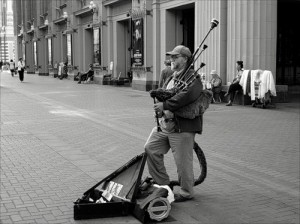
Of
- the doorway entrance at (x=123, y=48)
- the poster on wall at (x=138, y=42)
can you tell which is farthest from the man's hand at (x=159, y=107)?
the doorway entrance at (x=123, y=48)

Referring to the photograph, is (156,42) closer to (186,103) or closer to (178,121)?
(178,121)

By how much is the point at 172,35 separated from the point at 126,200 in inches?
706

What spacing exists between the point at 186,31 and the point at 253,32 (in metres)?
6.95

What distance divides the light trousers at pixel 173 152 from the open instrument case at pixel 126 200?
167 mm

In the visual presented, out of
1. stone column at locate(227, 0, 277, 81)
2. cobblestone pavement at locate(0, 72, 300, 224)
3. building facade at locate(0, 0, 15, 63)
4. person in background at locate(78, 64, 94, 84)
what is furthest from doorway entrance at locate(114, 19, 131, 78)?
building facade at locate(0, 0, 15, 63)

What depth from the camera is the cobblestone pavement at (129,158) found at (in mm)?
5227

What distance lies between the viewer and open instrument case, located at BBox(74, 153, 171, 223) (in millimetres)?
4871

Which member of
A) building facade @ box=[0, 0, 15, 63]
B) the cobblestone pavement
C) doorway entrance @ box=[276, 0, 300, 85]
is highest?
building facade @ box=[0, 0, 15, 63]

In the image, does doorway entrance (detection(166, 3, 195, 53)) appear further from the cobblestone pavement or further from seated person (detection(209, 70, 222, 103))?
the cobblestone pavement

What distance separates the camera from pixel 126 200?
504 cm

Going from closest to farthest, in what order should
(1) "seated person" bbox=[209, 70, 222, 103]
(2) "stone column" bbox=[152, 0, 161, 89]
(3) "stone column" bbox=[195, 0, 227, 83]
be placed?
1. (1) "seated person" bbox=[209, 70, 222, 103]
2. (3) "stone column" bbox=[195, 0, 227, 83]
3. (2) "stone column" bbox=[152, 0, 161, 89]

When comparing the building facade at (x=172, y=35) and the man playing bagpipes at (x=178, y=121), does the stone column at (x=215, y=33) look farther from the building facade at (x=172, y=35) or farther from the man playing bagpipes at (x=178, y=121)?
the man playing bagpipes at (x=178, y=121)

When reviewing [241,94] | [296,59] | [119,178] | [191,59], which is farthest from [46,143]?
[296,59]

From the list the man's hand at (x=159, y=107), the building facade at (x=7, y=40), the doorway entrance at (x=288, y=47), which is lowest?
the man's hand at (x=159, y=107)
